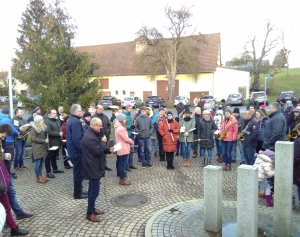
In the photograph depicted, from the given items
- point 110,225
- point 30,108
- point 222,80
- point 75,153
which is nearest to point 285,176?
point 110,225

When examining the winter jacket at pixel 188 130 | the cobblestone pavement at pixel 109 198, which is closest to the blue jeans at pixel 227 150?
the cobblestone pavement at pixel 109 198

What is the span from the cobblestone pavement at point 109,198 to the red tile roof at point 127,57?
31614mm

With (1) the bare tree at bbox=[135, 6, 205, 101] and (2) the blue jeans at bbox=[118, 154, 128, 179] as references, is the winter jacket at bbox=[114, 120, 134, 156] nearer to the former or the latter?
(2) the blue jeans at bbox=[118, 154, 128, 179]

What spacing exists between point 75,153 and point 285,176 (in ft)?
13.6

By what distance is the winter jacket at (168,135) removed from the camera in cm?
857

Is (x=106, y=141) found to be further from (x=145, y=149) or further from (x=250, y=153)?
(x=250, y=153)

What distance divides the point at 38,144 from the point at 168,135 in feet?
12.0

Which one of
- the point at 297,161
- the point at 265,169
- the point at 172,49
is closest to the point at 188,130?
the point at 265,169

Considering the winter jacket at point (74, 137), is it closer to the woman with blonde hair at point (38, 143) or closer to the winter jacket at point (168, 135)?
the woman with blonde hair at point (38, 143)

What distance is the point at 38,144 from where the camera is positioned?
288 inches

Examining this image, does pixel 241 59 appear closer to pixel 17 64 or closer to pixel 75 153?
pixel 17 64

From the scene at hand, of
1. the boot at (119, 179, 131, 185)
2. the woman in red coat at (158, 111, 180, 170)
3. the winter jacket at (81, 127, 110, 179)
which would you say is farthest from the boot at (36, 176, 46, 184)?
the woman in red coat at (158, 111, 180, 170)

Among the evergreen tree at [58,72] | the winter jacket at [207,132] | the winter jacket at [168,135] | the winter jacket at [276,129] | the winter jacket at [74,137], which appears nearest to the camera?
the winter jacket at [74,137]

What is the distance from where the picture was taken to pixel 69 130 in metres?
6.37
